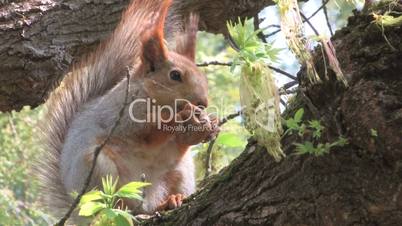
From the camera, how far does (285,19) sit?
1.43m

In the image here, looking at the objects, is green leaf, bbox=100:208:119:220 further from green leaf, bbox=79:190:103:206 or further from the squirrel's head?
the squirrel's head

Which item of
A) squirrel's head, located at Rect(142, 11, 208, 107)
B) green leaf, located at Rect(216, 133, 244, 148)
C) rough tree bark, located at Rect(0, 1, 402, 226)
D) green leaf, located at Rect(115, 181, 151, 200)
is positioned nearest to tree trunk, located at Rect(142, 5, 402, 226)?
rough tree bark, located at Rect(0, 1, 402, 226)

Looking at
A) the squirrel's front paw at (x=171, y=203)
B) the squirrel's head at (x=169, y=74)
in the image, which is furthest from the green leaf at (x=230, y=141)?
the squirrel's head at (x=169, y=74)

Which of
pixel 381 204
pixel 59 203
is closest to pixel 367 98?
pixel 381 204

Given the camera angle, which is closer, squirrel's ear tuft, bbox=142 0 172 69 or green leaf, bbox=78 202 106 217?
green leaf, bbox=78 202 106 217

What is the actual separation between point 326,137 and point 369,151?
0.33 ft

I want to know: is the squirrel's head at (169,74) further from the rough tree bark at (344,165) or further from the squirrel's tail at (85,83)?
the rough tree bark at (344,165)

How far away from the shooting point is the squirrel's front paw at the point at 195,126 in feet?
8.77

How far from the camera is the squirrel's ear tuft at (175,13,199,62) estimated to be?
293 cm

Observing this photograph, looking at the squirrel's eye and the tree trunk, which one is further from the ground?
the squirrel's eye

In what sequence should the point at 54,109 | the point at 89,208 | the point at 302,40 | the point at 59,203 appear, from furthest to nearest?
1. the point at 54,109
2. the point at 59,203
3. the point at 89,208
4. the point at 302,40

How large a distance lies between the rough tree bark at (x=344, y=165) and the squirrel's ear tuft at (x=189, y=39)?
1.23m

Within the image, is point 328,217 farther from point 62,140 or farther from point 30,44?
point 62,140

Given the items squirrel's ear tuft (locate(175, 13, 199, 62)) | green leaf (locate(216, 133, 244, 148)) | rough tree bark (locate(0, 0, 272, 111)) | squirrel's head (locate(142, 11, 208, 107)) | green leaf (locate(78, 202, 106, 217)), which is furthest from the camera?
squirrel's ear tuft (locate(175, 13, 199, 62))
